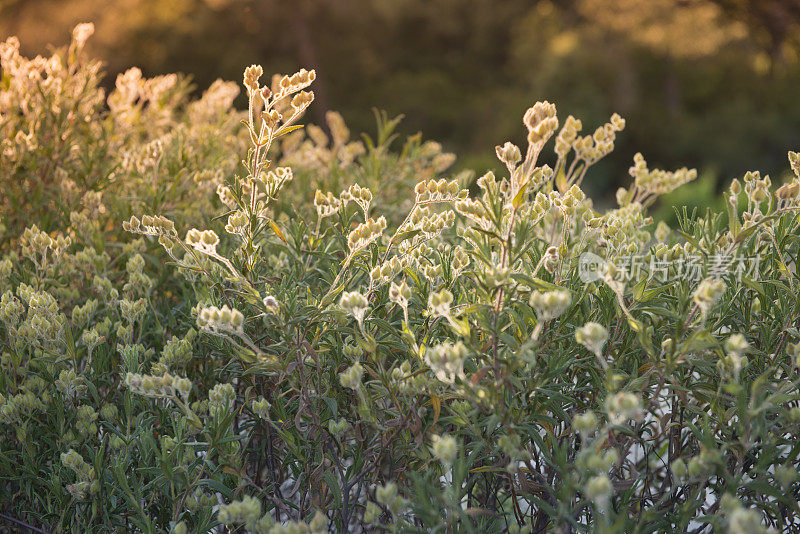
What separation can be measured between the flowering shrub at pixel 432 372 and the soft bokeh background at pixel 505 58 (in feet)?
48.8

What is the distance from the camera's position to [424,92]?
842 inches

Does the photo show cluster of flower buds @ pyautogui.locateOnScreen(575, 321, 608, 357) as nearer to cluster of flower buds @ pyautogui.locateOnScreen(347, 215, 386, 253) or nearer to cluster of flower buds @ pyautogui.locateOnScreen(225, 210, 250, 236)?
cluster of flower buds @ pyautogui.locateOnScreen(347, 215, 386, 253)

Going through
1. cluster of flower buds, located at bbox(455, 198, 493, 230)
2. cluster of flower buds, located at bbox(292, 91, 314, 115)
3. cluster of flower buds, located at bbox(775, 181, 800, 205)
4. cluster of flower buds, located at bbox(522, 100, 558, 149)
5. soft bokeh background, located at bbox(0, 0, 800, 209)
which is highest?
cluster of flower buds, located at bbox(292, 91, 314, 115)

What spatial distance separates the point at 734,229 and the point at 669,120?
18.9 metres

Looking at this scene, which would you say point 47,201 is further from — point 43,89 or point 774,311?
point 774,311

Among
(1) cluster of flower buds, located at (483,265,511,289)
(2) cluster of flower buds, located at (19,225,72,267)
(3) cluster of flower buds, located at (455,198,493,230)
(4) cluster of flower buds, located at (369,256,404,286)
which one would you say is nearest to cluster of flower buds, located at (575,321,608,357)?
(1) cluster of flower buds, located at (483,265,511,289)

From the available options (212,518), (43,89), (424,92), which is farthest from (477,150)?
(212,518)

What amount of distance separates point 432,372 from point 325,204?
53cm

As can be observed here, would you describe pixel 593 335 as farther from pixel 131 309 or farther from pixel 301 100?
pixel 131 309

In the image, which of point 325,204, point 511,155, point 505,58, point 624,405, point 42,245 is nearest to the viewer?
point 624,405

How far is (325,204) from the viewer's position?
174 centimetres

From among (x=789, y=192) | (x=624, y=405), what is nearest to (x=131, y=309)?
(x=624, y=405)

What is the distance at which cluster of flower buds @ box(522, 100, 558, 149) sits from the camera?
1339mm

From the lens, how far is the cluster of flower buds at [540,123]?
1339 millimetres
